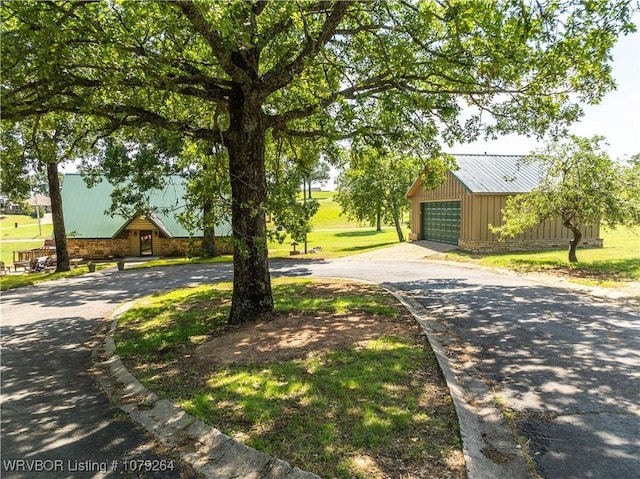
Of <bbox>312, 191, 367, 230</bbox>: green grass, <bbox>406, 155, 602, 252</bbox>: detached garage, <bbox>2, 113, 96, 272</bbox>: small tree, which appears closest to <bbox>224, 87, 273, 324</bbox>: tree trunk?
<bbox>2, 113, 96, 272</bbox>: small tree

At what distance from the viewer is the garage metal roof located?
19828 millimetres

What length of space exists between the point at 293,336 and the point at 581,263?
13.3 meters

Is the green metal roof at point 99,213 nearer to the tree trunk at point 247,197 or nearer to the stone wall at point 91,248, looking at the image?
the stone wall at point 91,248

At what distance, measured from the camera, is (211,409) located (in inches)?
169

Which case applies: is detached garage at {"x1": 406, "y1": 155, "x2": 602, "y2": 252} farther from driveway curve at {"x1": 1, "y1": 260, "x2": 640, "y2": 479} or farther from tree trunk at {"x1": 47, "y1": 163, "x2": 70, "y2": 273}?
tree trunk at {"x1": 47, "y1": 163, "x2": 70, "y2": 273}

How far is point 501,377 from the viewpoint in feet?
16.5

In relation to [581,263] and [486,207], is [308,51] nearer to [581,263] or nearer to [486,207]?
[581,263]

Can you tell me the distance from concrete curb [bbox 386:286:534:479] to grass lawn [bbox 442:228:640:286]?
27.4 ft

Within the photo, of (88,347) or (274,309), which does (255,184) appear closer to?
(274,309)

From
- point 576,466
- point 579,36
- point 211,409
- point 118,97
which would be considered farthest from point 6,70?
point 579,36

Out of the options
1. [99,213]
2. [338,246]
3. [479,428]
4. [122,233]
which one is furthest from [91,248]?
[479,428]

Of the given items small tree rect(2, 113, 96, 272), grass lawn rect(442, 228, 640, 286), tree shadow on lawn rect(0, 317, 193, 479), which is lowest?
tree shadow on lawn rect(0, 317, 193, 479)

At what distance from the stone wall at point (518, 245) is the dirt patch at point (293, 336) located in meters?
13.2

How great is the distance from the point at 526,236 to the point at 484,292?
11.3m
